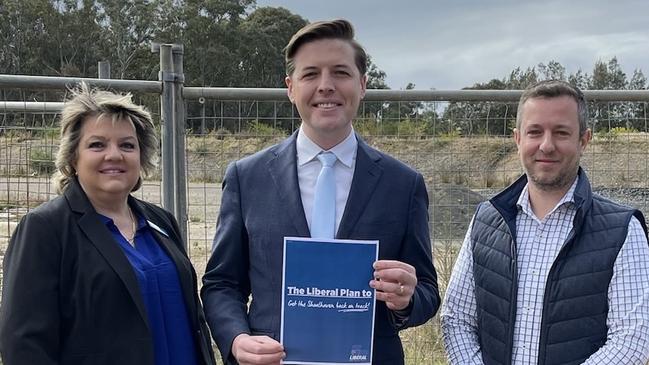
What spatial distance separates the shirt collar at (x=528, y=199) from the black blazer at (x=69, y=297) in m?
1.41

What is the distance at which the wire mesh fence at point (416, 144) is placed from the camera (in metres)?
4.20

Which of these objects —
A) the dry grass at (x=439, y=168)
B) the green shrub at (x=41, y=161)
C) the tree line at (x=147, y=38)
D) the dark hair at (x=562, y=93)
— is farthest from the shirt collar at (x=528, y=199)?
the tree line at (x=147, y=38)

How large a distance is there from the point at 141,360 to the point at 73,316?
0.90 ft

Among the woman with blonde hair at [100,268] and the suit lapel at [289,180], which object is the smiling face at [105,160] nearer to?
the woman with blonde hair at [100,268]

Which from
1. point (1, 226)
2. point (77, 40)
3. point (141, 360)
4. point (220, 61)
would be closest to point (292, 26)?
point (220, 61)

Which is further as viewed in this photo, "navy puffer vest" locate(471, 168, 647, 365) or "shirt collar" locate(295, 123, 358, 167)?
"shirt collar" locate(295, 123, 358, 167)

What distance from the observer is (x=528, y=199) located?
2.60 meters

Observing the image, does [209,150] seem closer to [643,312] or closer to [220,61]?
[643,312]

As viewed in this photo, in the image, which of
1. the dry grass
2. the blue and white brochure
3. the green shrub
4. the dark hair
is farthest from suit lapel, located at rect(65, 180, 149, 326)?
the green shrub

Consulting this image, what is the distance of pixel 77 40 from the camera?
53.8 metres

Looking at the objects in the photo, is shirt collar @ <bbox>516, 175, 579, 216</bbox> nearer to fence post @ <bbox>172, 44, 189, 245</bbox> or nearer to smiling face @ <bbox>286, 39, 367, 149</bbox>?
smiling face @ <bbox>286, 39, 367, 149</bbox>

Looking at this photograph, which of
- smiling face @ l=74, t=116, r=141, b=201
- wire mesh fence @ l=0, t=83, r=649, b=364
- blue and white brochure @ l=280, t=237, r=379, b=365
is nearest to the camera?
blue and white brochure @ l=280, t=237, r=379, b=365

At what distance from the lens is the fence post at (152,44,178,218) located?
3674mm

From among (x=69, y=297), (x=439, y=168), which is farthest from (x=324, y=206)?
(x=439, y=168)
